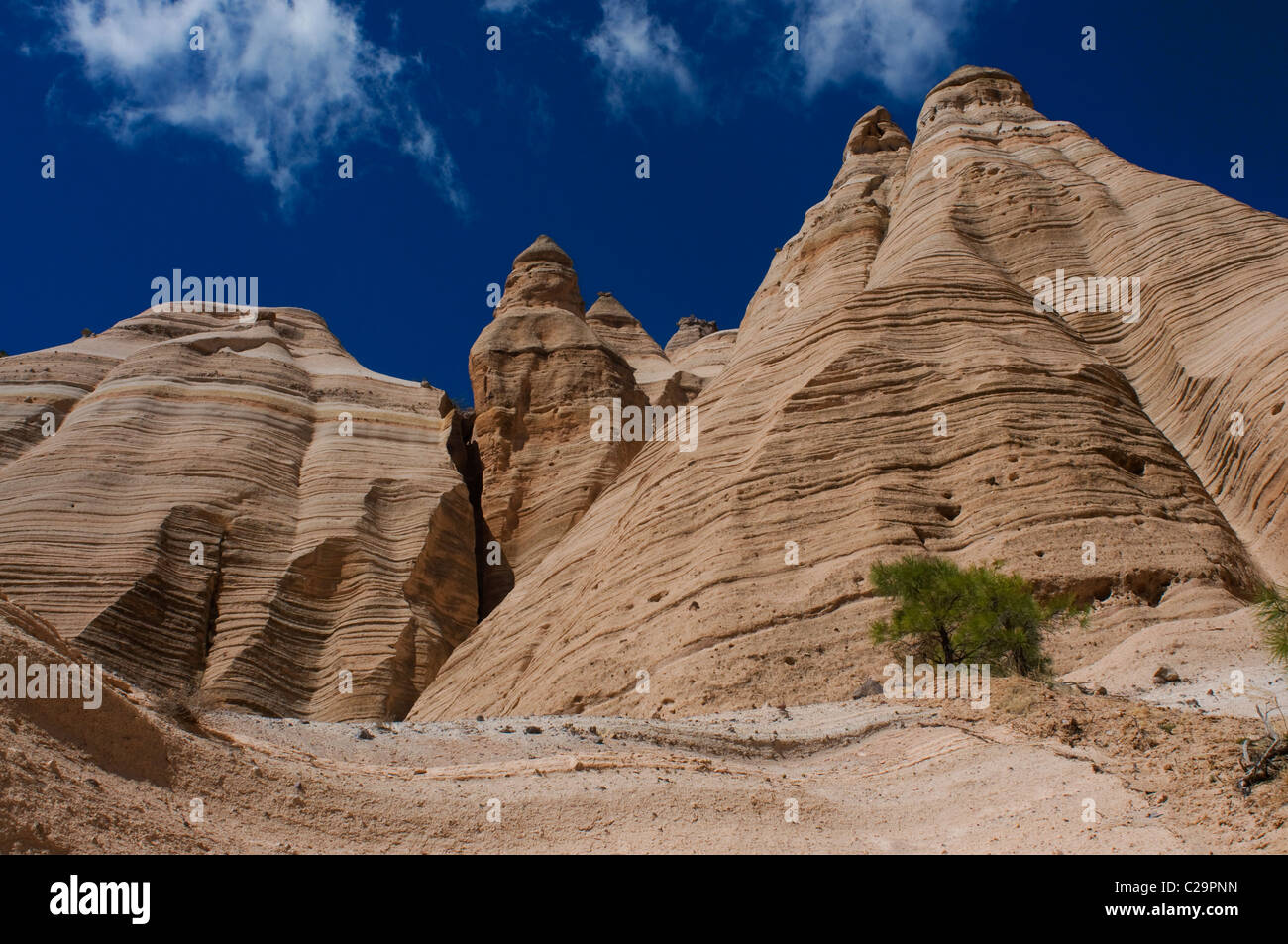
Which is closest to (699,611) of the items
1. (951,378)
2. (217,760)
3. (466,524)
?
(951,378)

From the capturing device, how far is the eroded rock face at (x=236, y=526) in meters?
27.0

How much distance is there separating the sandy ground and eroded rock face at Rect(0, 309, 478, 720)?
18468 millimetres

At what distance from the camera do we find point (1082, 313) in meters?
28.2

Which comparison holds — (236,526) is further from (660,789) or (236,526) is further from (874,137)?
(874,137)

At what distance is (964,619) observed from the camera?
1417cm

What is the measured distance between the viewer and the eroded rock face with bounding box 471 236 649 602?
114ft

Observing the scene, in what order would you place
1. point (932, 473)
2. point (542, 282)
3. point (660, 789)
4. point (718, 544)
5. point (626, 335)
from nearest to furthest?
point (660, 789)
point (718, 544)
point (932, 473)
point (542, 282)
point (626, 335)

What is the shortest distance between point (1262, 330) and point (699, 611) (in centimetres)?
1335

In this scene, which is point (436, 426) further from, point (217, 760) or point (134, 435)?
point (217, 760)

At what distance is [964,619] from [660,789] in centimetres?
719

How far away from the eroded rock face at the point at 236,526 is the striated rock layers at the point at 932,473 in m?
3.99

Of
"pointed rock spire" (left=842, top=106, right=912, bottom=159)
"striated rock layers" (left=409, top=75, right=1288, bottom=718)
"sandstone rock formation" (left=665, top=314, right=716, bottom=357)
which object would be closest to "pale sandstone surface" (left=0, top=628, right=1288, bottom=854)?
"striated rock layers" (left=409, top=75, right=1288, bottom=718)

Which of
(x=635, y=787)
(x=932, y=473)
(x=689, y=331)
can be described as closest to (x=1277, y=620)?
(x=635, y=787)
